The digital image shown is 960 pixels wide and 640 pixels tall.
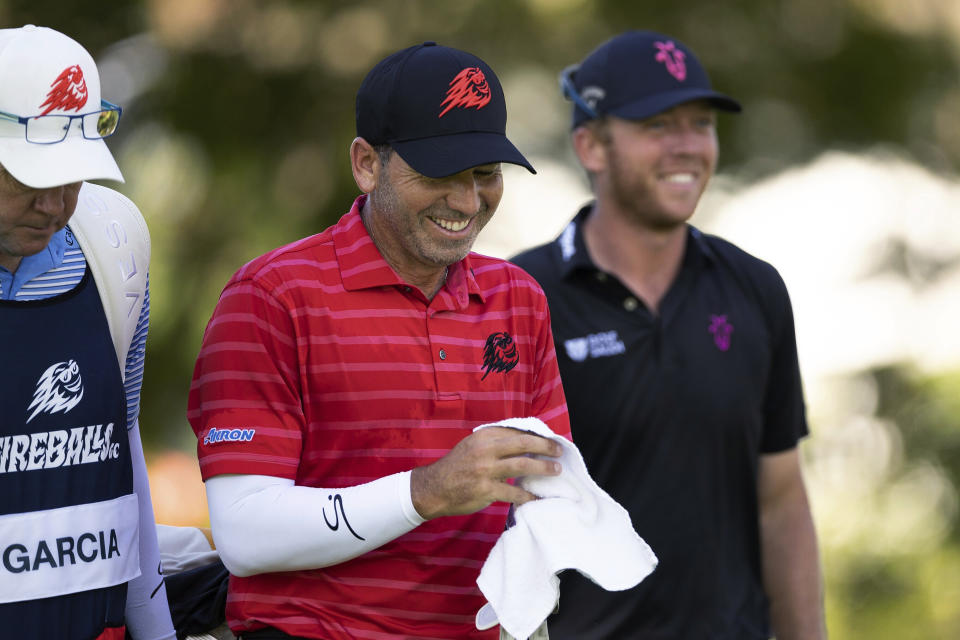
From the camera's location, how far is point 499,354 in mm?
2826

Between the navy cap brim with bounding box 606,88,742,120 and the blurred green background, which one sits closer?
the navy cap brim with bounding box 606,88,742,120

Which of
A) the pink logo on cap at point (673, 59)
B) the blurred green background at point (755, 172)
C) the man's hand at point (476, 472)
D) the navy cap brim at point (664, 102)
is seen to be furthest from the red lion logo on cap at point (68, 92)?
the blurred green background at point (755, 172)

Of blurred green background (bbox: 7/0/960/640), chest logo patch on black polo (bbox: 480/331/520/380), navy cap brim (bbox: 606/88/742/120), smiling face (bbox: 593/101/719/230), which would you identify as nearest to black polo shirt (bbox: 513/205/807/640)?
smiling face (bbox: 593/101/719/230)

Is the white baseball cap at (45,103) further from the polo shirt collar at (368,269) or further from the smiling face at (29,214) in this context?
the polo shirt collar at (368,269)

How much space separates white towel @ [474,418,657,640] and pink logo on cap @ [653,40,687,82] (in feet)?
6.10

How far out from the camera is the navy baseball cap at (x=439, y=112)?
2.68 m

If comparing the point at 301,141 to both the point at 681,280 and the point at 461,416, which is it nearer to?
the point at 681,280

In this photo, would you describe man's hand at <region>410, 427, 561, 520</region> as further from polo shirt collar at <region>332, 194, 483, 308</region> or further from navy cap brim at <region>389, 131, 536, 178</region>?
navy cap brim at <region>389, 131, 536, 178</region>

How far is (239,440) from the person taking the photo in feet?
8.45

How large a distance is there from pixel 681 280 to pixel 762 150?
4.23 metres

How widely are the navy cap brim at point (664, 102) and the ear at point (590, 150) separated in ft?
0.42

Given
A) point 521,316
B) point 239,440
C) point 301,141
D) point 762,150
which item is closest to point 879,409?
point 762,150

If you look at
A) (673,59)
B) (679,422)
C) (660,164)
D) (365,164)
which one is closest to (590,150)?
(660,164)

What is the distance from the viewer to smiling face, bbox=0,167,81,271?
7.84 ft
